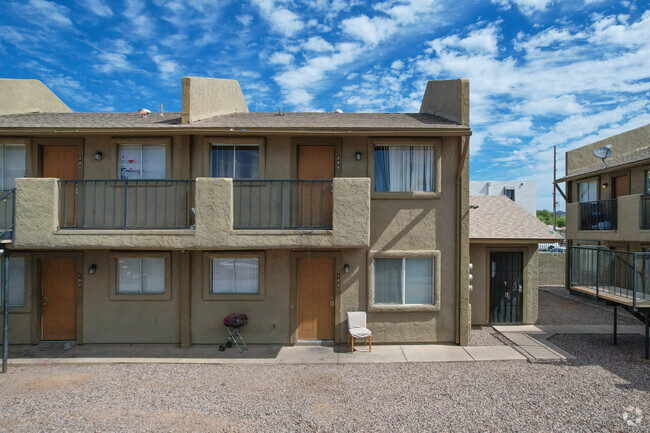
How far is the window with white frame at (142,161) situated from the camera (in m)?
8.91

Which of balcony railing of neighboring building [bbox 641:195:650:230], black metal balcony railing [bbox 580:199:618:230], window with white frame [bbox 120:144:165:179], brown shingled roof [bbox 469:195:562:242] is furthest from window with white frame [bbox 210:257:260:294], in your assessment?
black metal balcony railing [bbox 580:199:618:230]

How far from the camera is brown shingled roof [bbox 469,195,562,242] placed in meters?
10.4

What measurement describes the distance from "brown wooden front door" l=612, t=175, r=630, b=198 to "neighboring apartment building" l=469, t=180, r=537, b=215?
22.3m

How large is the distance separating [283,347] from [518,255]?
804cm

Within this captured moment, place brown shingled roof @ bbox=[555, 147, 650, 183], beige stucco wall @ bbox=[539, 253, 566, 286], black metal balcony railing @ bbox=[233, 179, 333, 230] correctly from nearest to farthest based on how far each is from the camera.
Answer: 1. black metal balcony railing @ bbox=[233, 179, 333, 230]
2. brown shingled roof @ bbox=[555, 147, 650, 183]
3. beige stucco wall @ bbox=[539, 253, 566, 286]

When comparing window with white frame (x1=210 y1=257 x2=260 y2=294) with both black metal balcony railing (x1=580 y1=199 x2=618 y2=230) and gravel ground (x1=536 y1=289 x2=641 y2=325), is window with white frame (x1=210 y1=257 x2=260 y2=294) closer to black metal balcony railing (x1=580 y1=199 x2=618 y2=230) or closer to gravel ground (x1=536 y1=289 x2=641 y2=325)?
gravel ground (x1=536 y1=289 x2=641 y2=325)

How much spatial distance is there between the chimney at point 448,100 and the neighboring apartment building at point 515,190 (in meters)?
29.2

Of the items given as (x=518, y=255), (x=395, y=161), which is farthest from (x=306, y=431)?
(x=518, y=255)

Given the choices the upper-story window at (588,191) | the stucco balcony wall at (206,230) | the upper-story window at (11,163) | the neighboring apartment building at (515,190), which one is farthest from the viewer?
the neighboring apartment building at (515,190)

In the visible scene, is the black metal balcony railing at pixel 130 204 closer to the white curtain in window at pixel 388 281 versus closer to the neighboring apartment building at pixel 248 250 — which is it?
the neighboring apartment building at pixel 248 250

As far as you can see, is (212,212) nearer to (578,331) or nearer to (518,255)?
(518,255)

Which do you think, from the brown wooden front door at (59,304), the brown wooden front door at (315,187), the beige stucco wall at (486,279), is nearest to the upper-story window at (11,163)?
the brown wooden front door at (59,304)

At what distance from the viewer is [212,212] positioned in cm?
760

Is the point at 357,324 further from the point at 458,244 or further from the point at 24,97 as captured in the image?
the point at 24,97
